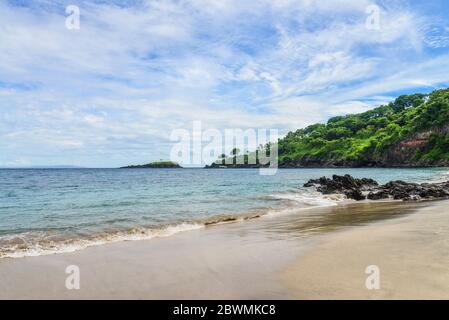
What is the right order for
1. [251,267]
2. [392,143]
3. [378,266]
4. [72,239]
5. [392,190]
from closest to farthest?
[378,266] → [251,267] → [72,239] → [392,190] → [392,143]

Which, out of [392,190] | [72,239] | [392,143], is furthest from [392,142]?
[72,239]

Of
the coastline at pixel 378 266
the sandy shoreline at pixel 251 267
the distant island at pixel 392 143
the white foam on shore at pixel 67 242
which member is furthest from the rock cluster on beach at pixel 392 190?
the distant island at pixel 392 143

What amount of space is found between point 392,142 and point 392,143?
502mm

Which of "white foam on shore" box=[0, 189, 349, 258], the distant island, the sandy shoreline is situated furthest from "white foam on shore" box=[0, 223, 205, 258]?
the distant island

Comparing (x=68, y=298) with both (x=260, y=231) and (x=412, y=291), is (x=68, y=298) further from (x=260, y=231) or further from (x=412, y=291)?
(x=260, y=231)

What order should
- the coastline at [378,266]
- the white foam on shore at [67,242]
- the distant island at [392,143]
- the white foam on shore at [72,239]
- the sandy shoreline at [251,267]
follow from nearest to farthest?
the coastline at [378,266], the sandy shoreline at [251,267], the white foam on shore at [67,242], the white foam on shore at [72,239], the distant island at [392,143]

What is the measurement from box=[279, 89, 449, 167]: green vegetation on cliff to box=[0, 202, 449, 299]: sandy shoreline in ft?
343

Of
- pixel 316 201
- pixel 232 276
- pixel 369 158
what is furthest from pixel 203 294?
pixel 369 158

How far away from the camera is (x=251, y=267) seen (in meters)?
8.12

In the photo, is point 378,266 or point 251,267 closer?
point 378,266

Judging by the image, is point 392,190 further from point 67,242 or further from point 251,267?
point 67,242

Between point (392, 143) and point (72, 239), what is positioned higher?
point (392, 143)

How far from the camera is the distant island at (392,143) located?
105250 millimetres

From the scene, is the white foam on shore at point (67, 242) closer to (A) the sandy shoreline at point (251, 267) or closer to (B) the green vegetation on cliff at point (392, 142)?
(A) the sandy shoreline at point (251, 267)
